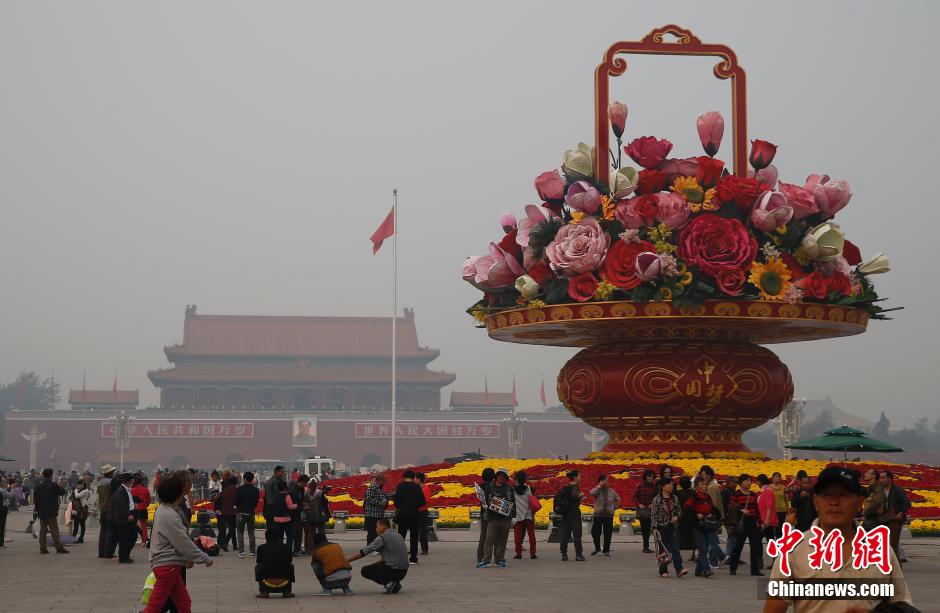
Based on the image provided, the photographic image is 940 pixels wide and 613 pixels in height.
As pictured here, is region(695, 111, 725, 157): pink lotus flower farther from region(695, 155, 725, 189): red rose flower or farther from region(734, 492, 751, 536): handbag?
region(734, 492, 751, 536): handbag

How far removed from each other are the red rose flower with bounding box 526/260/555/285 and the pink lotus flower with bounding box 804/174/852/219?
4.45 metres

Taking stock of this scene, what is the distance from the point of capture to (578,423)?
72625 millimetres

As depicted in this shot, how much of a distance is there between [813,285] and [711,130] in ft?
11.9

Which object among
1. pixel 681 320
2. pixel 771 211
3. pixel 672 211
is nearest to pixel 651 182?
pixel 672 211

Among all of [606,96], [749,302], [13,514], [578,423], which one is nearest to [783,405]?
[749,302]

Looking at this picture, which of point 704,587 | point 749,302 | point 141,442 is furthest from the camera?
point 141,442

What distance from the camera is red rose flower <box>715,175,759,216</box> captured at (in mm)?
19359

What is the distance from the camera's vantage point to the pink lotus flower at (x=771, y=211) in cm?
1909

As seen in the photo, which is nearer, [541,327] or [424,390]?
[541,327]

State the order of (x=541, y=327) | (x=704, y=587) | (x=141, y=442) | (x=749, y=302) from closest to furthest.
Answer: (x=704, y=587), (x=749, y=302), (x=541, y=327), (x=141, y=442)

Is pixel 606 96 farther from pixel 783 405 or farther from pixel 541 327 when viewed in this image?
pixel 783 405

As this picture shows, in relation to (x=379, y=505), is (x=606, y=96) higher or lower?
higher

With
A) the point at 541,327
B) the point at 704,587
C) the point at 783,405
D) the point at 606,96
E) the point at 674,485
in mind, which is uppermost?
the point at 606,96

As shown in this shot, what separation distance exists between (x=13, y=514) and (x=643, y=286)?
1783cm
